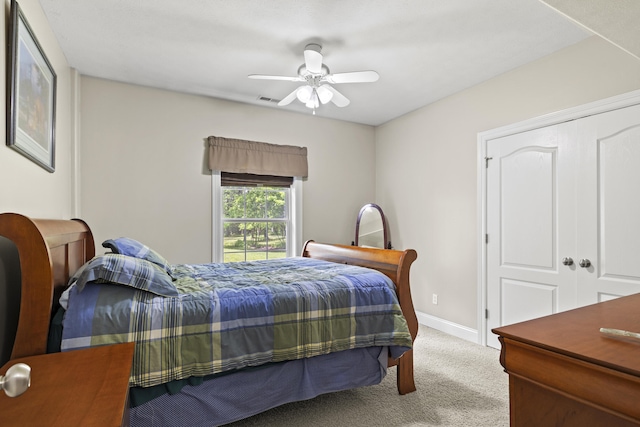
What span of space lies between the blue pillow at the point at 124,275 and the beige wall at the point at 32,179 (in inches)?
10.7

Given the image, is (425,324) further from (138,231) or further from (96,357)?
(96,357)

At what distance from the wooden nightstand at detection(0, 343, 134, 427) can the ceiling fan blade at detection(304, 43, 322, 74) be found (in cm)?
214

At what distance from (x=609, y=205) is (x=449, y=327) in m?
1.92

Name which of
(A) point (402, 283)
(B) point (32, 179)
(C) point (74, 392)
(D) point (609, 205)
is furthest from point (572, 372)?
(B) point (32, 179)

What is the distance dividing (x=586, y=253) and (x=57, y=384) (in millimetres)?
3238

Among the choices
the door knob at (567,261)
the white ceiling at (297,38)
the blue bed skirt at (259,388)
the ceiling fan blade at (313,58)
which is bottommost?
the blue bed skirt at (259,388)

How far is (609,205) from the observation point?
8.27ft

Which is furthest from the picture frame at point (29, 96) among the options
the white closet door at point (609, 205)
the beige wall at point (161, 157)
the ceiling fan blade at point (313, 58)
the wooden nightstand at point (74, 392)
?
the white closet door at point (609, 205)

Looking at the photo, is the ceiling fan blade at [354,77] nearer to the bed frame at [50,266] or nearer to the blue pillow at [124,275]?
the bed frame at [50,266]

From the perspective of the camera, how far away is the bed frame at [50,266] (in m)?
1.32

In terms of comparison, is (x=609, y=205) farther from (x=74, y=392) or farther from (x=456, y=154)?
(x=74, y=392)

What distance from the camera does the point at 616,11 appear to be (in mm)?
1296

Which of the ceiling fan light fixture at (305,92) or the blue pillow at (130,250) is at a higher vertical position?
the ceiling fan light fixture at (305,92)

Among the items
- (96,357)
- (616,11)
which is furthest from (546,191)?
(96,357)
